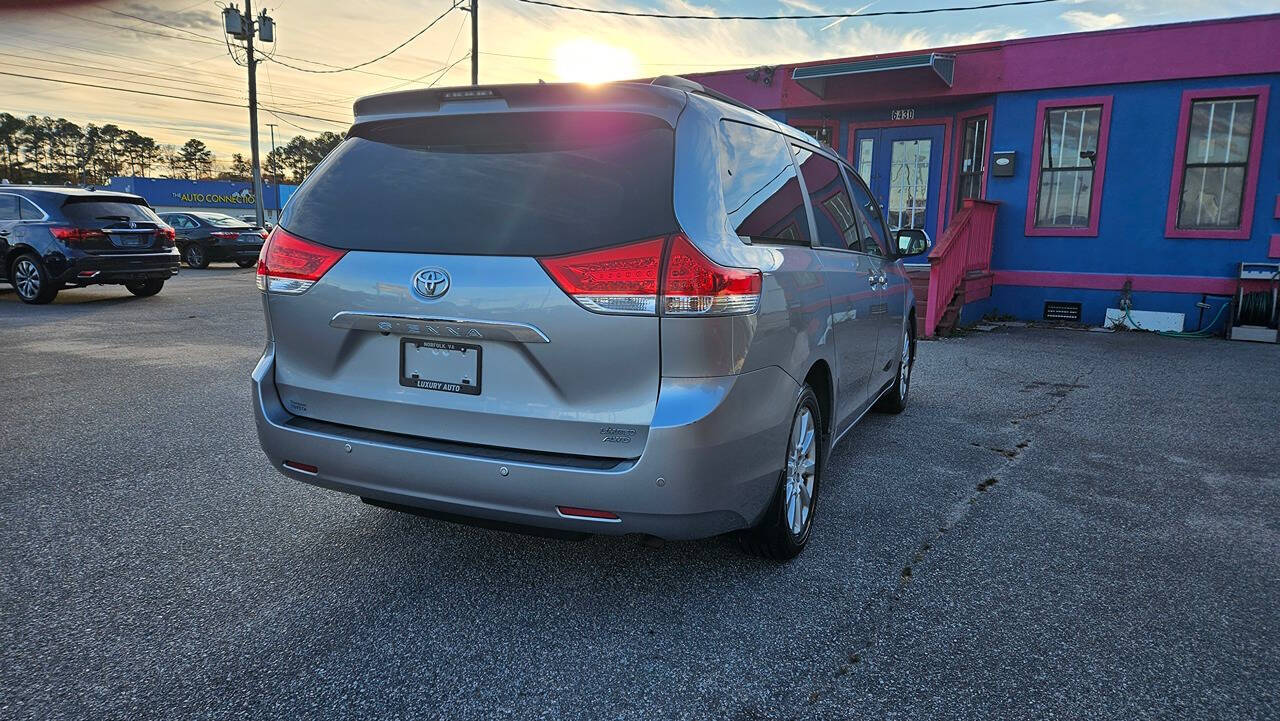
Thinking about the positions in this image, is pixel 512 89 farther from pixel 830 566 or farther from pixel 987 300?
pixel 987 300

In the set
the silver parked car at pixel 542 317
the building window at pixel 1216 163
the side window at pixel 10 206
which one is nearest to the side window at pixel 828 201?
the silver parked car at pixel 542 317

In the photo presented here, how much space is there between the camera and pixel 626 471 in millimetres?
2498

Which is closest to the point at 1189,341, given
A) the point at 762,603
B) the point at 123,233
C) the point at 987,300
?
the point at 987,300

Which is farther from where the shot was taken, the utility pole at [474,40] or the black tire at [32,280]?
the utility pole at [474,40]

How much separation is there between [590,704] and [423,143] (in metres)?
1.96

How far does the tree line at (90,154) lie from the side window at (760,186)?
8033 cm

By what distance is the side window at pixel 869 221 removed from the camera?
185 inches

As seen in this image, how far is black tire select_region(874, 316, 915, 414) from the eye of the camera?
5802 mm

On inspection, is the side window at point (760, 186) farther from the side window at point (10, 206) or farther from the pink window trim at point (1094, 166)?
the side window at point (10, 206)

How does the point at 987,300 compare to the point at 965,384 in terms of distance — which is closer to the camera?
the point at 965,384

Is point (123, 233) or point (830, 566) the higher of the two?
point (123, 233)

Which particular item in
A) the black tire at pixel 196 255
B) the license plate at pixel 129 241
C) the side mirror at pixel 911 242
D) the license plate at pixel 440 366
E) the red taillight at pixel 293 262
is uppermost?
the side mirror at pixel 911 242

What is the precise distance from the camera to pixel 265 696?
232cm

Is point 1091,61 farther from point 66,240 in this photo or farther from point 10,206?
point 10,206
